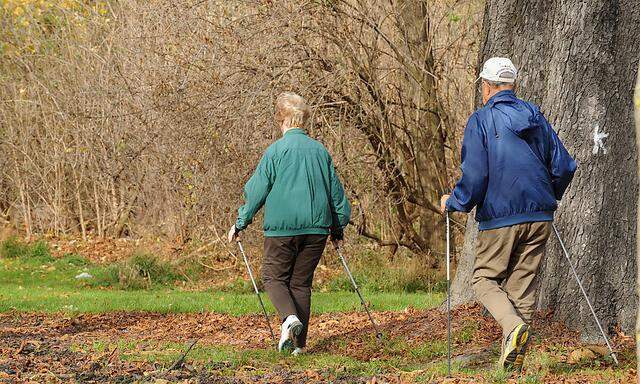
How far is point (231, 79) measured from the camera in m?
11.4

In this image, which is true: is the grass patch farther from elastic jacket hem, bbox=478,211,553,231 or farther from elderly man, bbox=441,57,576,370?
elastic jacket hem, bbox=478,211,553,231

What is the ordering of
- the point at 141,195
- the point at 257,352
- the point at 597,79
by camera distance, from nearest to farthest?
the point at 597,79 < the point at 257,352 < the point at 141,195

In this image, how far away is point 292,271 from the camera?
7.69 metres

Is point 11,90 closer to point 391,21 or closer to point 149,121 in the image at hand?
point 149,121

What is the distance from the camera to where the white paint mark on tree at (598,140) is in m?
7.09

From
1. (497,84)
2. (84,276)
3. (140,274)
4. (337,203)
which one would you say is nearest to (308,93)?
(337,203)

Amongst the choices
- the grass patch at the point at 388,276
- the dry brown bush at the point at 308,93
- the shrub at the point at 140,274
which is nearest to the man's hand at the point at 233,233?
the dry brown bush at the point at 308,93

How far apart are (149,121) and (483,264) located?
7205 mm

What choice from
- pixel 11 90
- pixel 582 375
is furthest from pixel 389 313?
pixel 11 90

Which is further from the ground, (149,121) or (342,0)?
(342,0)

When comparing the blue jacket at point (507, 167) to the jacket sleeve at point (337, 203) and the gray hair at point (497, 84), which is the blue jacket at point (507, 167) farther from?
the jacket sleeve at point (337, 203)

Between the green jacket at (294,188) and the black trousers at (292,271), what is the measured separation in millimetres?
88

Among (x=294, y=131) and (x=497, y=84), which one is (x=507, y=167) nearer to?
(x=497, y=84)

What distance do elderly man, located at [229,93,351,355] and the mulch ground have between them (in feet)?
1.71
